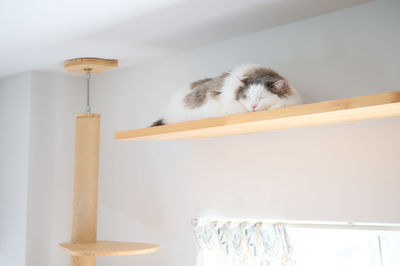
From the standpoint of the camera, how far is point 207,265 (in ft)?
6.78

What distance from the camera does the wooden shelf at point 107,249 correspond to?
2018mm

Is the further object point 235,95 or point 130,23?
point 130,23

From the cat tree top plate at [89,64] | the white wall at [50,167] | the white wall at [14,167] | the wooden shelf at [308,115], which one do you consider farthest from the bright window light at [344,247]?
the white wall at [14,167]

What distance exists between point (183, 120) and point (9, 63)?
3.81 feet

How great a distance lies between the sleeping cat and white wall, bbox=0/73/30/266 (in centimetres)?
113

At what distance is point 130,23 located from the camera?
6.09ft

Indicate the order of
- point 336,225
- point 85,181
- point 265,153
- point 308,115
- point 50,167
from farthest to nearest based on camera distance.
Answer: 1. point 50,167
2. point 85,181
3. point 265,153
4. point 336,225
5. point 308,115

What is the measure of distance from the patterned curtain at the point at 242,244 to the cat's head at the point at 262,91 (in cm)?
56

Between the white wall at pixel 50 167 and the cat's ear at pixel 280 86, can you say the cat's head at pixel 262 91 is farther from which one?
the white wall at pixel 50 167

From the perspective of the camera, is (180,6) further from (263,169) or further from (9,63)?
(9,63)

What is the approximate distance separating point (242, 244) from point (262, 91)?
0.74 m

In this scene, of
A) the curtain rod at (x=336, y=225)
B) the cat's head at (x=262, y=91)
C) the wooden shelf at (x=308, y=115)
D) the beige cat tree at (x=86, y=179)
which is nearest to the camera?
the wooden shelf at (x=308, y=115)

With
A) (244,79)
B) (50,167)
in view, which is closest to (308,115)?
(244,79)

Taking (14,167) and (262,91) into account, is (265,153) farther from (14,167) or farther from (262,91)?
(14,167)
